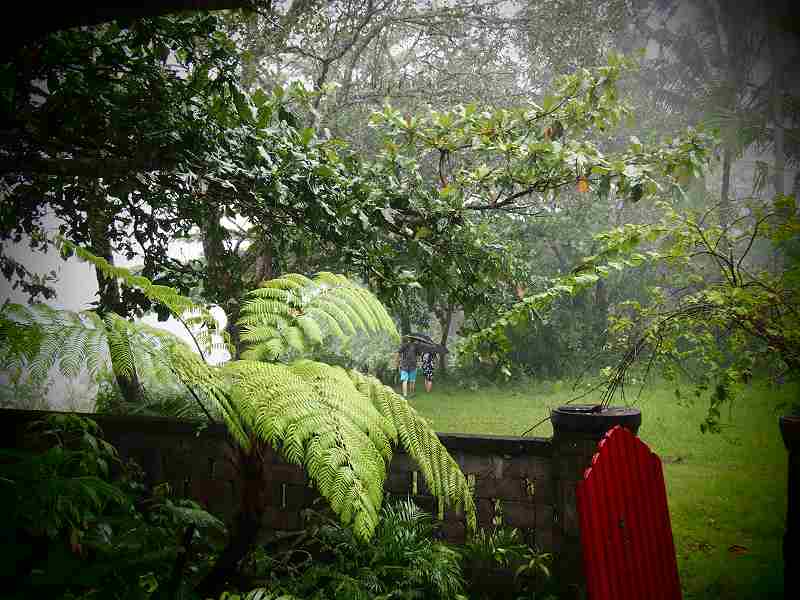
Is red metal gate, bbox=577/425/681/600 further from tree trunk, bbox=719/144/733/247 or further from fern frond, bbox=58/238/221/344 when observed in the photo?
tree trunk, bbox=719/144/733/247

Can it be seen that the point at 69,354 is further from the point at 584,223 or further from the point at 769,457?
the point at 584,223

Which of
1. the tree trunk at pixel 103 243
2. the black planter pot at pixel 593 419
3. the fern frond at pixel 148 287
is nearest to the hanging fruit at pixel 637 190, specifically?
the black planter pot at pixel 593 419

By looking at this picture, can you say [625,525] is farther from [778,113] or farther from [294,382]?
[778,113]

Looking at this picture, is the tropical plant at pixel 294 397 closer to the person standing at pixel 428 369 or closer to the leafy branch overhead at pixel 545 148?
the leafy branch overhead at pixel 545 148

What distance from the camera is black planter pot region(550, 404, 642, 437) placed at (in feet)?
6.25

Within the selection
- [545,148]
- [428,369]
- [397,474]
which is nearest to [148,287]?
[397,474]

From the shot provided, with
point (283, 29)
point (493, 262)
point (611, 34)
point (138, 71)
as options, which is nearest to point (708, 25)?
point (611, 34)

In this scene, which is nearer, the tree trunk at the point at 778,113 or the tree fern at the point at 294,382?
the tree fern at the point at 294,382

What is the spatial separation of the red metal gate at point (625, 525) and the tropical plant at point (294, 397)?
33 centimetres

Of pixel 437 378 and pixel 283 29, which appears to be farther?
pixel 437 378

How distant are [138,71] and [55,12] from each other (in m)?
1.19

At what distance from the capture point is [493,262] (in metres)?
2.27

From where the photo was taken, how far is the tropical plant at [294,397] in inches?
39.4

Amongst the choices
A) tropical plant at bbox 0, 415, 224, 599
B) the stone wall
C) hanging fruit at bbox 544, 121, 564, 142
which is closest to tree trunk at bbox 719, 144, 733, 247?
hanging fruit at bbox 544, 121, 564, 142
